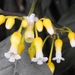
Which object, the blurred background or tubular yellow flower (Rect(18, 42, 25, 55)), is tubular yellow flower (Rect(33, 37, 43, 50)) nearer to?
tubular yellow flower (Rect(18, 42, 25, 55))

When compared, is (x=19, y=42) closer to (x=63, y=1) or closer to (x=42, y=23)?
(x=42, y=23)

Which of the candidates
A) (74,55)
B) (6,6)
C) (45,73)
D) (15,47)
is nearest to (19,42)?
(15,47)

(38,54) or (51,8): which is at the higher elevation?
(51,8)

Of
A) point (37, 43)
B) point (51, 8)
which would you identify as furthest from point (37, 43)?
point (51, 8)

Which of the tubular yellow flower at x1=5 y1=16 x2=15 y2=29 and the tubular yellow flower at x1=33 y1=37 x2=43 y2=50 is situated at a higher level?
the tubular yellow flower at x1=5 y1=16 x2=15 y2=29

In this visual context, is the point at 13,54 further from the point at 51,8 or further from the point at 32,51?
the point at 51,8

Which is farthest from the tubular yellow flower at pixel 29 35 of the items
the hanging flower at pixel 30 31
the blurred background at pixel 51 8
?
the blurred background at pixel 51 8

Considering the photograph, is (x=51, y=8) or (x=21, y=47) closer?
(x=21, y=47)

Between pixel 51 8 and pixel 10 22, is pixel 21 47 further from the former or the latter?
pixel 51 8

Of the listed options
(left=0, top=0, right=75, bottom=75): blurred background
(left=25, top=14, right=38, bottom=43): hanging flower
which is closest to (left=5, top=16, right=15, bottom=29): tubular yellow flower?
(left=25, top=14, right=38, bottom=43): hanging flower

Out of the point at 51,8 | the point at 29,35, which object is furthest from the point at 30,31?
the point at 51,8

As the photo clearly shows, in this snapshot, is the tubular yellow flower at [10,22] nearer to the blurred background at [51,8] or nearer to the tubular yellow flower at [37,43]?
the tubular yellow flower at [37,43]
